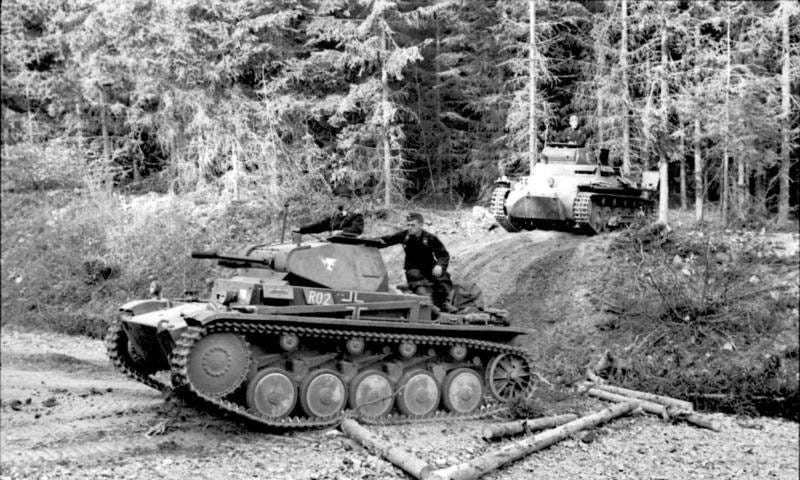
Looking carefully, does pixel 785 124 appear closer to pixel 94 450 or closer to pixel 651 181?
pixel 651 181

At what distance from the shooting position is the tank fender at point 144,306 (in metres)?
9.27

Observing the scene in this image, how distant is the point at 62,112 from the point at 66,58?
142cm

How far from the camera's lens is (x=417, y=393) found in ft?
29.5

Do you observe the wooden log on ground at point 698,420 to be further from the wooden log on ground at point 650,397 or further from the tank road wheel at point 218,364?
the tank road wheel at point 218,364

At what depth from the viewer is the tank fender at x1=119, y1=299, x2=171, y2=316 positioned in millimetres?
9266

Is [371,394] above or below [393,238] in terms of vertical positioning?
below

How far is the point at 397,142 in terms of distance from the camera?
14703 mm

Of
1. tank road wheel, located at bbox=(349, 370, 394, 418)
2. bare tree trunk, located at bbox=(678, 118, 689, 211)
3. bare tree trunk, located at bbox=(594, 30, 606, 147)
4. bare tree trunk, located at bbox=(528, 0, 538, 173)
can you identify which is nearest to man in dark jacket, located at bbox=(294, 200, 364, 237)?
tank road wheel, located at bbox=(349, 370, 394, 418)

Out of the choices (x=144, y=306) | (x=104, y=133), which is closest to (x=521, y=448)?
(x=144, y=306)

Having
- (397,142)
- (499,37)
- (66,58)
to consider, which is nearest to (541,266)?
(397,142)

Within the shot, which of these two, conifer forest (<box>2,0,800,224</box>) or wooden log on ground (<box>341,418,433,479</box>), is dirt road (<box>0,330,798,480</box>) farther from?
→ conifer forest (<box>2,0,800,224</box>)

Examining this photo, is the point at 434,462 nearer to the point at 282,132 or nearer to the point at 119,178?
the point at 282,132

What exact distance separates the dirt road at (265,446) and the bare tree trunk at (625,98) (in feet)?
31.5

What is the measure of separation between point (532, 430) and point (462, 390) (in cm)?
103
